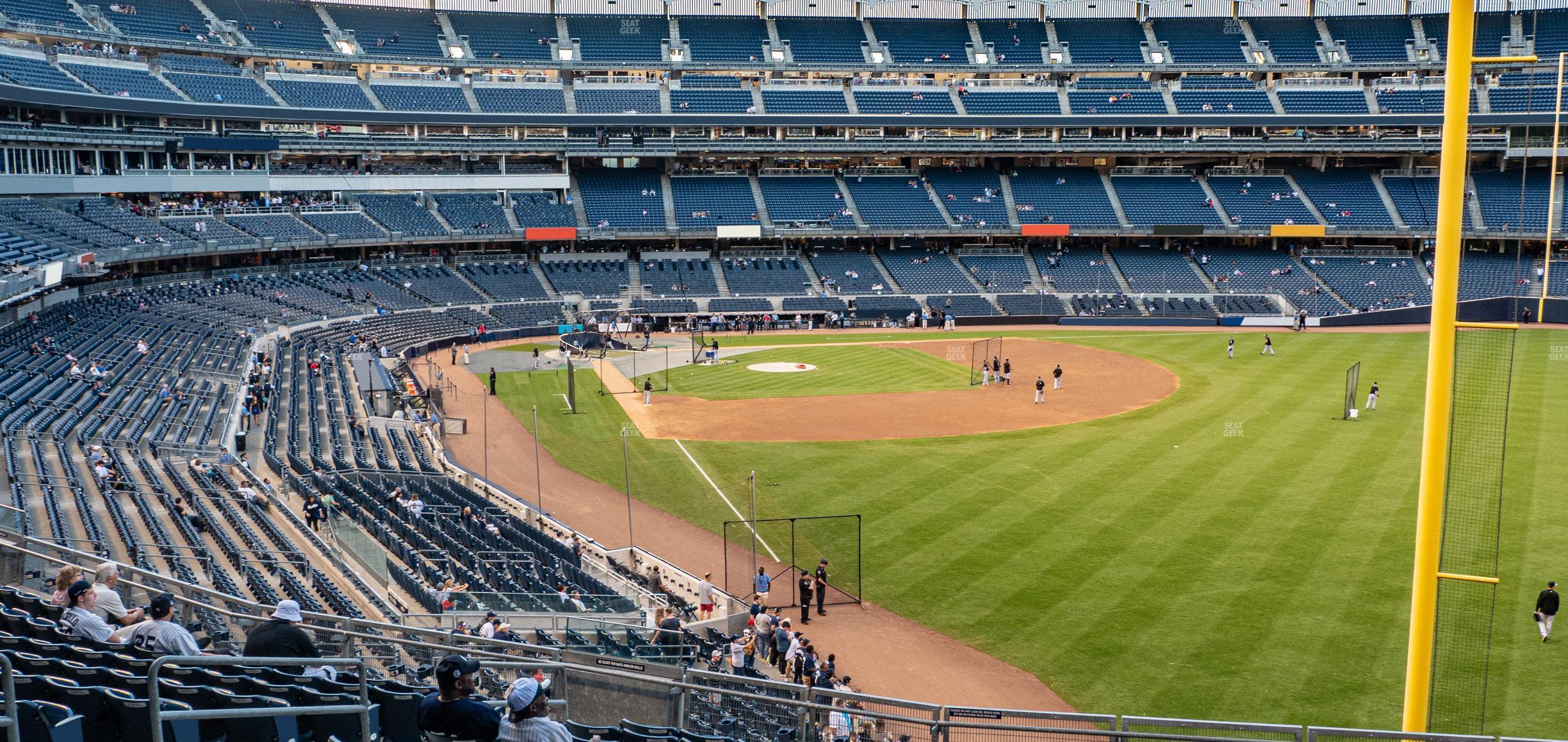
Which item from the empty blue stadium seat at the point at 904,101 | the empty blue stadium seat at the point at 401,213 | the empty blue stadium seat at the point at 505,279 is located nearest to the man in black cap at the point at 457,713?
the empty blue stadium seat at the point at 505,279

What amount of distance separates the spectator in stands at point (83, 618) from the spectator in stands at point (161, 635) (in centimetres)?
76

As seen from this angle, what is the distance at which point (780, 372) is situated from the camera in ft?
173

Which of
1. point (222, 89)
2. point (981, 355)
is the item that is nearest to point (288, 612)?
point (981, 355)

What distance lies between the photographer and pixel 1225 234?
75.5 meters

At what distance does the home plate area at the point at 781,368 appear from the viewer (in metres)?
53.1

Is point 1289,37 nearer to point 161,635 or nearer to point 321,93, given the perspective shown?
point 321,93

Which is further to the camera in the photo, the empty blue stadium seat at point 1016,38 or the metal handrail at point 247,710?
the empty blue stadium seat at point 1016,38

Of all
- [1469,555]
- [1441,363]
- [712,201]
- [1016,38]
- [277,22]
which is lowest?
[1469,555]

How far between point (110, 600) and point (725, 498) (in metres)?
21.2

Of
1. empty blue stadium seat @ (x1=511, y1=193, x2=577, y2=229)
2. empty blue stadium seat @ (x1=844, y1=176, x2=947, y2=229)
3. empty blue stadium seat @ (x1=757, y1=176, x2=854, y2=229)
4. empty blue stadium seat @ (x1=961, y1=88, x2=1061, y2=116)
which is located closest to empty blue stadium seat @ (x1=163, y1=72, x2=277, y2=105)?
empty blue stadium seat @ (x1=511, y1=193, x2=577, y2=229)

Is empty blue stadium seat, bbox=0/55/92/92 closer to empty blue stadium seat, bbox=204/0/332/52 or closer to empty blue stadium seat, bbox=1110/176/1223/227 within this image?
empty blue stadium seat, bbox=204/0/332/52

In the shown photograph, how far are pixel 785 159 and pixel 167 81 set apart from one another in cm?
4149

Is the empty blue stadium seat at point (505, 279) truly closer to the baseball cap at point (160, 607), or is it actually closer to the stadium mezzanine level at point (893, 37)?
the stadium mezzanine level at point (893, 37)

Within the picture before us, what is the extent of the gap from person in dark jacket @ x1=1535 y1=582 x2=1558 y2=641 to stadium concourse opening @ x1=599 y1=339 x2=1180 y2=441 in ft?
66.8
